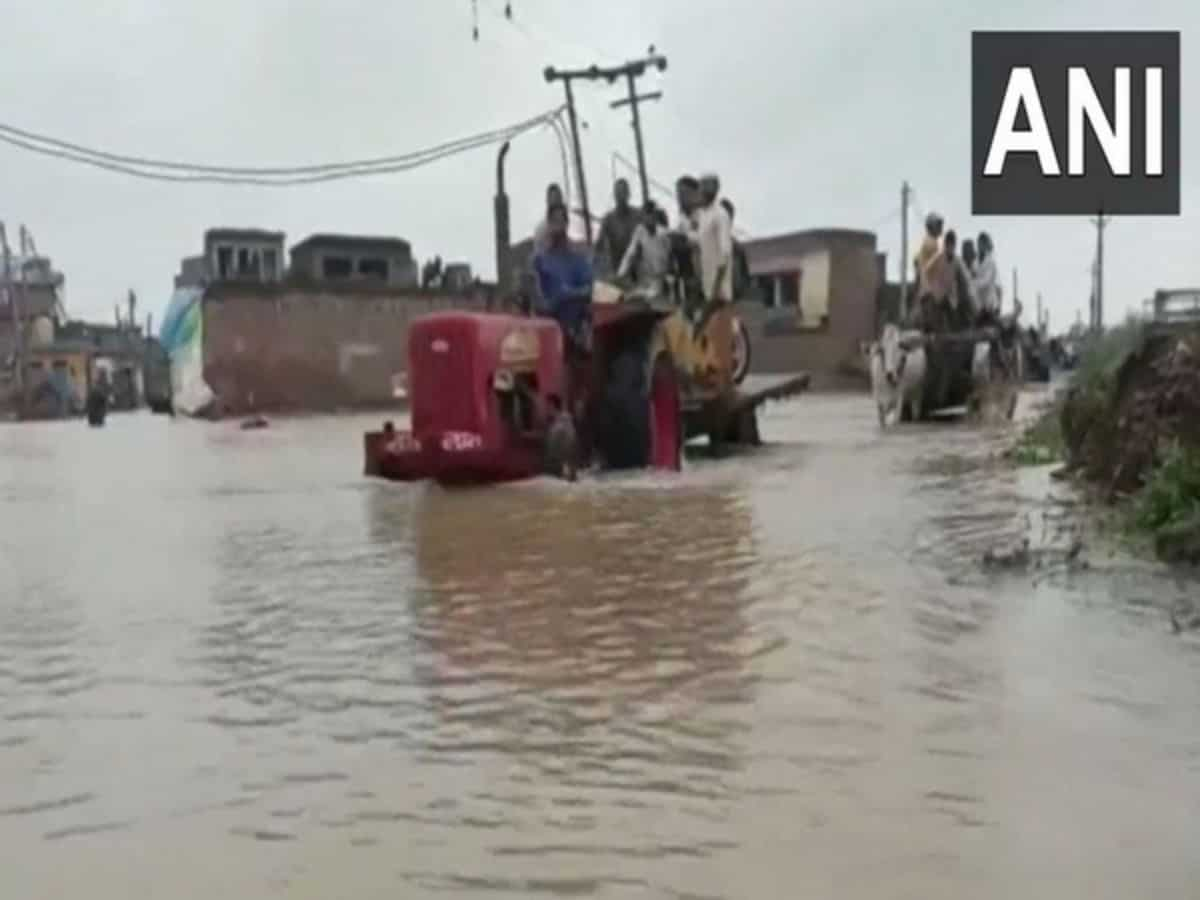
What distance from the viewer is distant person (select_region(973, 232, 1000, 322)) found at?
18453 millimetres

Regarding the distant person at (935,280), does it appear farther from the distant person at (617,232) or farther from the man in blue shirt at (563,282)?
the man in blue shirt at (563,282)

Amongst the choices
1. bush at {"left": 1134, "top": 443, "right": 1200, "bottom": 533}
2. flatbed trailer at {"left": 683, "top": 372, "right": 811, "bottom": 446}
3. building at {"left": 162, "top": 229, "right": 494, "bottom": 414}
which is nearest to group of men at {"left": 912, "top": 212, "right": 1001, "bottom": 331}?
flatbed trailer at {"left": 683, "top": 372, "right": 811, "bottom": 446}

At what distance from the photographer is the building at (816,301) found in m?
52.5

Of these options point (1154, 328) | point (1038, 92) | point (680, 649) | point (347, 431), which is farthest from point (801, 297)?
point (680, 649)

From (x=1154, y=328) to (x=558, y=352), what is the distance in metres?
3.69

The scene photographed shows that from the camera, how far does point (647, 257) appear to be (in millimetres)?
12766

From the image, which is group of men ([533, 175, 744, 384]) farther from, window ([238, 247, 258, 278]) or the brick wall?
window ([238, 247, 258, 278])

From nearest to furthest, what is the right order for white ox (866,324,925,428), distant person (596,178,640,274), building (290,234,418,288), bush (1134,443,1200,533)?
bush (1134,443,1200,533), distant person (596,178,640,274), white ox (866,324,925,428), building (290,234,418,288)

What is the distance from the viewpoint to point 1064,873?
2.95 m

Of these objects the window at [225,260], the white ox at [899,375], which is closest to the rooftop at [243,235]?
the window at [225,260]

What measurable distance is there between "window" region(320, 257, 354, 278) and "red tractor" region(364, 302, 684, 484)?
130ft

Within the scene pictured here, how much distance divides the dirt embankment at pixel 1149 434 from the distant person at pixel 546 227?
11.1ft

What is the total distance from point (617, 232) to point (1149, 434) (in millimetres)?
6146

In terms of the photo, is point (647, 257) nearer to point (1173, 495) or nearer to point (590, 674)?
point (1173, 495)
